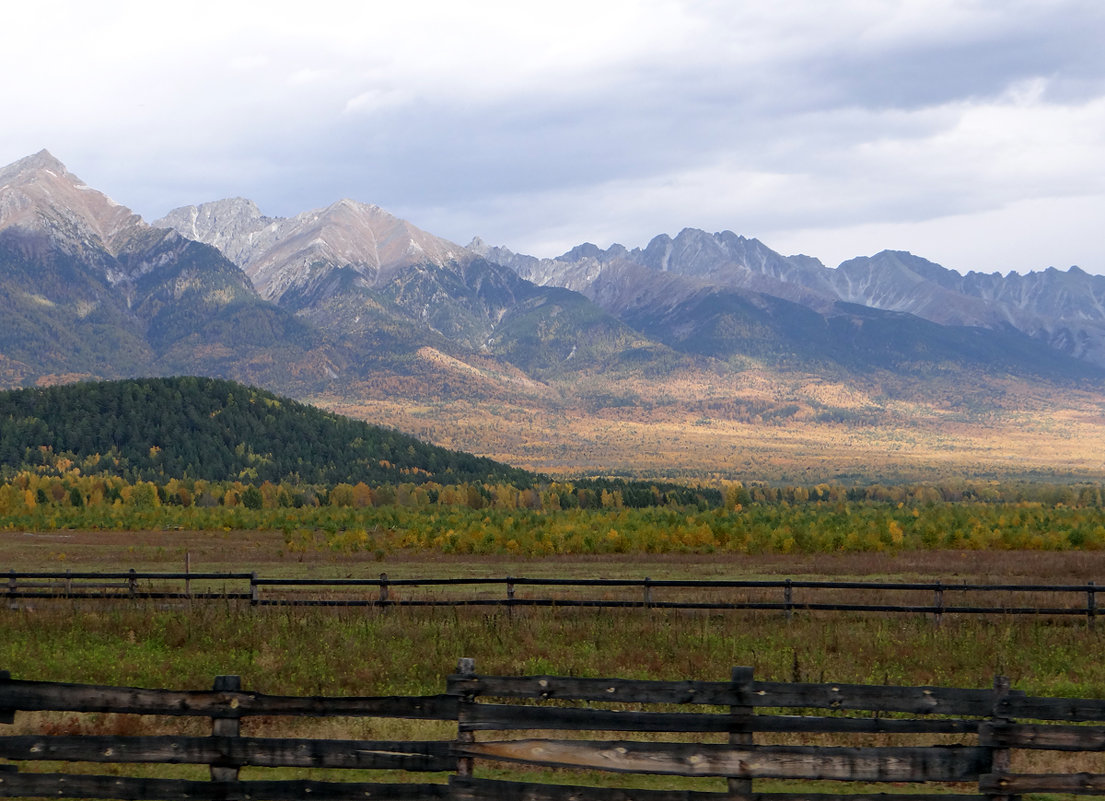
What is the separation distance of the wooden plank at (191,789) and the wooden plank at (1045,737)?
553 centimetres

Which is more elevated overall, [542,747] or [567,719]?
[567,719]

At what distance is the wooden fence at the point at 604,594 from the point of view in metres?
27.2

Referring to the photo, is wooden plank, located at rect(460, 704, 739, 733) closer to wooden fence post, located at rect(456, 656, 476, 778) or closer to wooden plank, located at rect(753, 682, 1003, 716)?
wooden fence post, located at rect(456, 656, 476, 778)

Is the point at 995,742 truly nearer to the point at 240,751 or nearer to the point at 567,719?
the point at 567,719

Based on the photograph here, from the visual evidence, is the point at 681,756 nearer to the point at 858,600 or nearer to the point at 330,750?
the point at 330,750

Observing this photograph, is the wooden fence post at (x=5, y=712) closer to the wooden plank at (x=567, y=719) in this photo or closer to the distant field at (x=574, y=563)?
the wooden plank at (x=567, y=719)

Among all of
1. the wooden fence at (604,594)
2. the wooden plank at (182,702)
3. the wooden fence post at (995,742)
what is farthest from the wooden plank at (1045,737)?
the wooden fence at (604,594)

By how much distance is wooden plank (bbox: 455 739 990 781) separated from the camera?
11109 mm

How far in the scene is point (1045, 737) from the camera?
11266 millimetres

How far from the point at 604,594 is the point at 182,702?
33.8 meters

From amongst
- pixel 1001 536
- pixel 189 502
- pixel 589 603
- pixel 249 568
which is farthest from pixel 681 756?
pixel 189 502

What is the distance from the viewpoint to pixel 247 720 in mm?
18047

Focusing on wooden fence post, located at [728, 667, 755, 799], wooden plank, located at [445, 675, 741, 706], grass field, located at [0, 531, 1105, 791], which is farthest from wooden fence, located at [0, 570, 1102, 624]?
wooden fence post, located at [728, 667, 755, 799]

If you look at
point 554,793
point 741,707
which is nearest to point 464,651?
point 554,793
